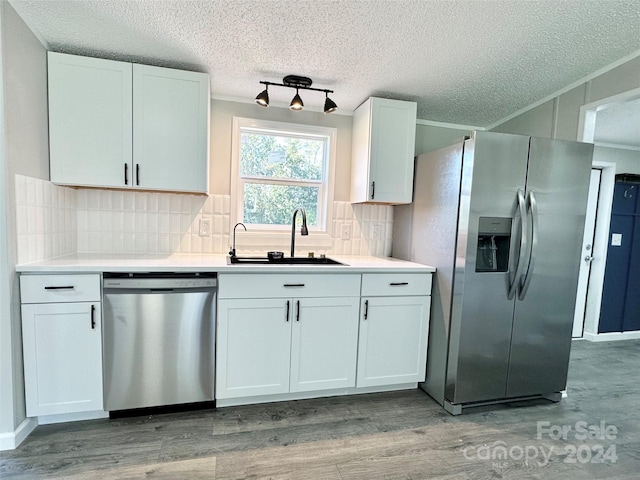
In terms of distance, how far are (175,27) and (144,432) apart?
230cm

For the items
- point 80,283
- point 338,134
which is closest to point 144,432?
point 80,283

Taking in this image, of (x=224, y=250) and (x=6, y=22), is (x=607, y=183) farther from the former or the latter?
(x=6, y=22)

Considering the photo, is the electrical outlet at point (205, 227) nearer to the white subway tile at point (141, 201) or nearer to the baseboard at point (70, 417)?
the white subway tile at point (141, 201)

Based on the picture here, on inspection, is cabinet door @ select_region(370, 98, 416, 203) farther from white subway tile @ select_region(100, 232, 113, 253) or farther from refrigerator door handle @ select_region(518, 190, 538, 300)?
white subway tile @ select_region(100, 232, 113, 253)

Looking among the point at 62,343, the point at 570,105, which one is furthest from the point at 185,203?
the point at 570,105

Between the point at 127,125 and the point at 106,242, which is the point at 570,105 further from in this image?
the point at 106,242

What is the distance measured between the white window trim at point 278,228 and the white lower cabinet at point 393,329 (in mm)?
815

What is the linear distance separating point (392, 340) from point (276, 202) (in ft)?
4.89

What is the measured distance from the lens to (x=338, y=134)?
295 centimetres

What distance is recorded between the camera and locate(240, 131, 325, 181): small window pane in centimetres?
279

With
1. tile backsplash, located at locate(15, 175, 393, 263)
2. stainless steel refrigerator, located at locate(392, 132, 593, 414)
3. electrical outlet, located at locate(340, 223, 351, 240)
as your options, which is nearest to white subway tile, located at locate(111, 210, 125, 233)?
tile backsplash, located at locate(15, 175, 393, 263)

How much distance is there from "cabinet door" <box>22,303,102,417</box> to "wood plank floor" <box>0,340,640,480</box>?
0.18m

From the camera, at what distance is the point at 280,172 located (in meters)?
Result: 2.87

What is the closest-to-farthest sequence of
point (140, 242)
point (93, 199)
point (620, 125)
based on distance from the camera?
point (93, 199)
point (140, 242)
point (620, 125)
